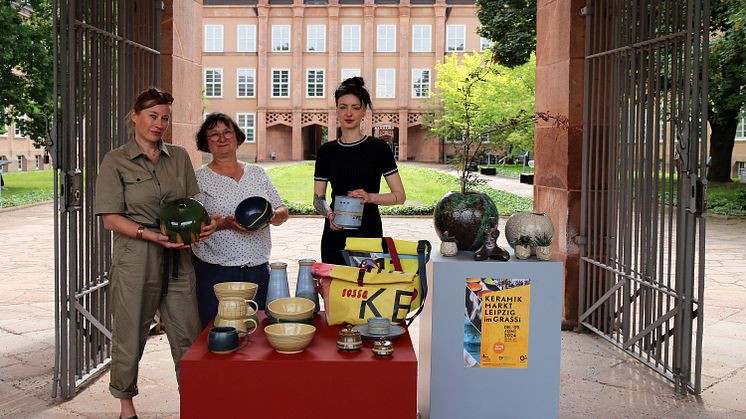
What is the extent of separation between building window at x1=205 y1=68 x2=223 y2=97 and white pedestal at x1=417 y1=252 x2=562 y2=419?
→ 47.7m

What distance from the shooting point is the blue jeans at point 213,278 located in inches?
168

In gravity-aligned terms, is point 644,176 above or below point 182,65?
below

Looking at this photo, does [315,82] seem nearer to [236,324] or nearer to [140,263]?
[140,263]

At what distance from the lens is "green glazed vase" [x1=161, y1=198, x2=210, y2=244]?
12.3 feet

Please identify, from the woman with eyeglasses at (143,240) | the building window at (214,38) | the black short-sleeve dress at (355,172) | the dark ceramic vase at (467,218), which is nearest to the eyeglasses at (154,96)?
the woman with eyeglasses at (143,240)

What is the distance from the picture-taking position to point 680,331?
5.20 m

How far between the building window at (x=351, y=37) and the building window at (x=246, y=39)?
231 inches

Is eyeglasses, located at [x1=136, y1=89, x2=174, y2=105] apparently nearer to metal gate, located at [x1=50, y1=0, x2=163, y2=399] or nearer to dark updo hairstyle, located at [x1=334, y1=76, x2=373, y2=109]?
dark updo hairstyle, located at [x1=334, y1=76, x2=373, y2=109]

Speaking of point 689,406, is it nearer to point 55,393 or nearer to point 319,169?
point 319,169

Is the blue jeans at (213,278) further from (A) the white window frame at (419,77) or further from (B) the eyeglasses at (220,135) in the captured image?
(A) the white window frame at (419,77)

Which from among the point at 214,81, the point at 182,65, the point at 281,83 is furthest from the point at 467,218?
the point at 214,81

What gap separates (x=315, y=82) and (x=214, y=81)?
6717 mm

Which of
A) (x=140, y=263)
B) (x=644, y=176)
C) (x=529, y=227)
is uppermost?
(x=644, y=176)

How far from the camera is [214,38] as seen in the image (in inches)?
1950
